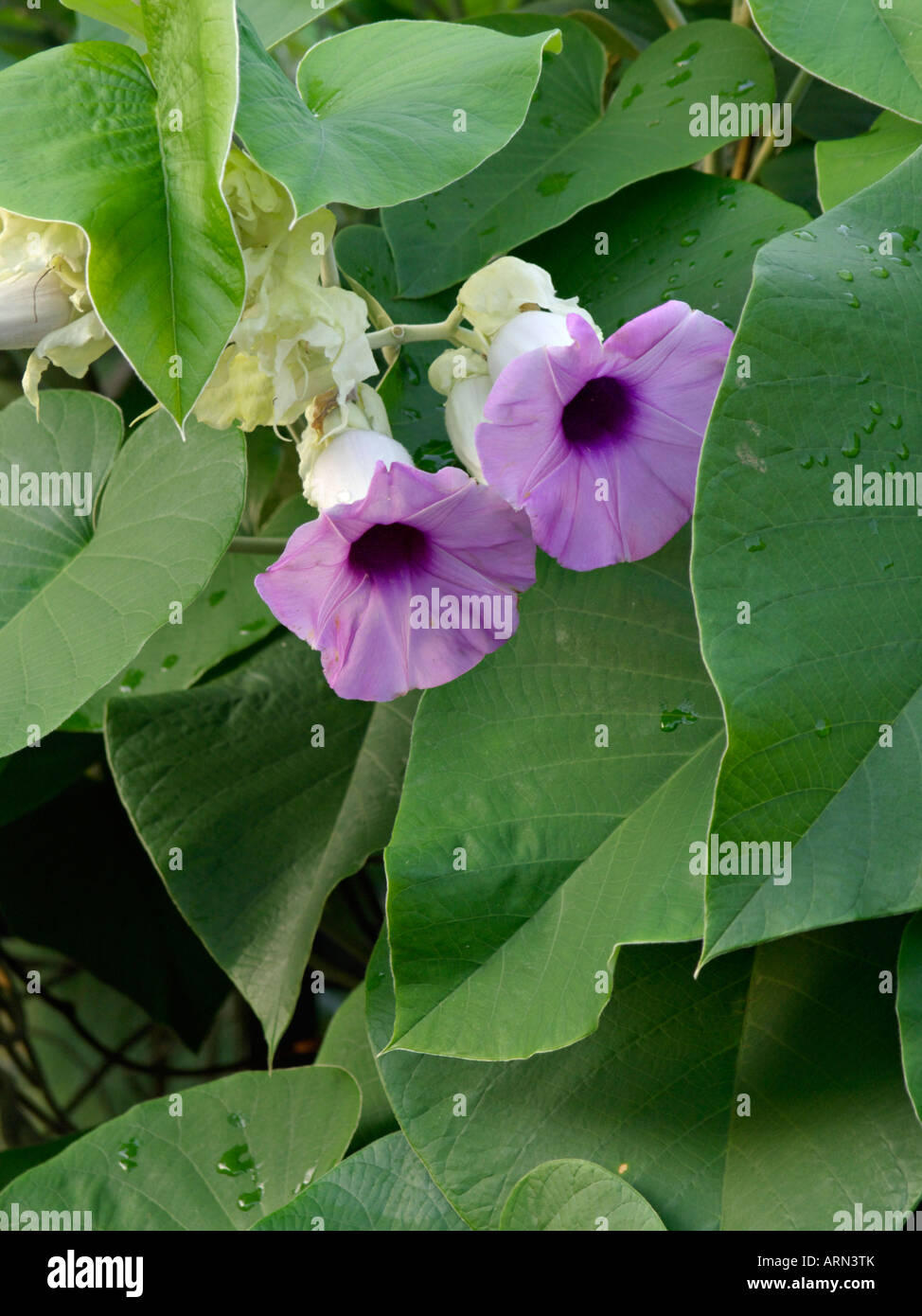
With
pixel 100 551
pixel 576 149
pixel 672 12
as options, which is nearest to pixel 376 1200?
pixel 100 551

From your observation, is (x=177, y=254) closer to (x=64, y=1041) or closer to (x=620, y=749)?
(x=620, y=749)

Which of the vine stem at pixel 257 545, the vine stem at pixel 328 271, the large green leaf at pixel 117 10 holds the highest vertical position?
the large green leaf at pixel 117 10

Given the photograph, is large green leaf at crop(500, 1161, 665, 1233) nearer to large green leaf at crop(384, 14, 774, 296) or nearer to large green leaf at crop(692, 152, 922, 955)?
large green leaf at crop(692, 152, 922, 955)

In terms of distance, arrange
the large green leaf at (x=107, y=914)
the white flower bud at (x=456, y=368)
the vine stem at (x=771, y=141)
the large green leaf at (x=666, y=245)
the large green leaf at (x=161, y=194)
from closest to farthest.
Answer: the large green leaf at (x=161, y=194), the white flower bud at (x=456, y=368), the large green leaf at (x=666, y=245), the vine stem at (x=771, y=141), the large green leaf at (x=107, y=914)

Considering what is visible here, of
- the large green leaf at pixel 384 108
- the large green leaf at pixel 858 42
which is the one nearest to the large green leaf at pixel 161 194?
the large green leaf at pixel 384 108

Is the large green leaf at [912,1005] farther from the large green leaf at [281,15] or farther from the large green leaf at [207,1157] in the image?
the large green leaf at [281,15]

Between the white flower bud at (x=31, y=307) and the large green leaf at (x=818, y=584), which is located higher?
the white flower bud at (x=31, y=307)

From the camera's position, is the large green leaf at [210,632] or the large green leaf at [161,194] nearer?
the large green leaf at [161,194]

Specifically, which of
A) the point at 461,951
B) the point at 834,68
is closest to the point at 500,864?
the point at 461,951
